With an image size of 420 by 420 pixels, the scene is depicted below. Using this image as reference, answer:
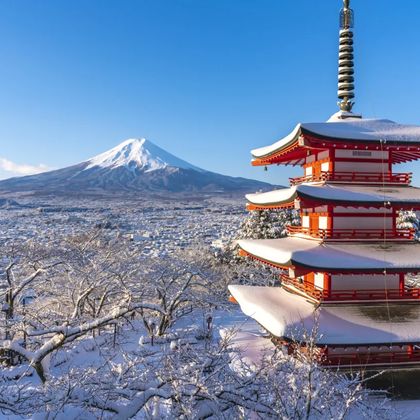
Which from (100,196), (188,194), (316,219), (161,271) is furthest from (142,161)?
(316,219)

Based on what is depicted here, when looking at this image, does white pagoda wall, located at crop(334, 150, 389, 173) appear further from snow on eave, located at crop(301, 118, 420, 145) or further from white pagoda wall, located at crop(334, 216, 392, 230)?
white pagoda wall, located at crop(334, 216, 392, 230)

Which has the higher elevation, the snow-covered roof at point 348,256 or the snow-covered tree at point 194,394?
the snow-covered roof at point 348,256

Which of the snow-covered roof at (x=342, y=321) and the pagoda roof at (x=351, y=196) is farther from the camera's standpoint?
the pagoda roof at (x=351, y=196)

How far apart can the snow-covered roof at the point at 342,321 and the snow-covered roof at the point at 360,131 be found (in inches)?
180

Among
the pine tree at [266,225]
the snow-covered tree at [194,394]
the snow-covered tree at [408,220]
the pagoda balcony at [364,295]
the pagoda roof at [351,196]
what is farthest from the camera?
the pine tree at [266,225]

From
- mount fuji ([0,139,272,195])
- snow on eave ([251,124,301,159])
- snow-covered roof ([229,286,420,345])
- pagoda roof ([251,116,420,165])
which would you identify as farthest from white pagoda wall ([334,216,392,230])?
mount fuji ([0,139,272,195])

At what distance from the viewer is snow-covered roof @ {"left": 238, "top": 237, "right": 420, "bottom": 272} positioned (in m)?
10.2

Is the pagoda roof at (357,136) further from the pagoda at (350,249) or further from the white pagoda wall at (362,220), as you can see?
the white pagoda wall at (362,220)

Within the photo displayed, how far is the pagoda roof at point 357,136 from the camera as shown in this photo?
1077cm

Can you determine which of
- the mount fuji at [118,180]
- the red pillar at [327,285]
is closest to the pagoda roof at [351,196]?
the red pillar at [327,285]

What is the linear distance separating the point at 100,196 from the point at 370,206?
14563cm

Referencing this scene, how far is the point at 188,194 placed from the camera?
18088 centimetres

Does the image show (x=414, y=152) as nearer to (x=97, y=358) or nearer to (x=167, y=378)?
(x=167, y=378)

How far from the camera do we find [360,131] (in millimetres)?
11258
